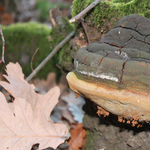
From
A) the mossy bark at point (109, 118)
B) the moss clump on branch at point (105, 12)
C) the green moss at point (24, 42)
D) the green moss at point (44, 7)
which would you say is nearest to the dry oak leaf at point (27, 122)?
the mossy bark at point (109, 118)

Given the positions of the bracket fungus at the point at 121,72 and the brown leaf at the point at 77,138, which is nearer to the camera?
the bracket fungus at the point at 121,72

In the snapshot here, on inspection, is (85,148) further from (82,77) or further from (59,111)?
(82,77)

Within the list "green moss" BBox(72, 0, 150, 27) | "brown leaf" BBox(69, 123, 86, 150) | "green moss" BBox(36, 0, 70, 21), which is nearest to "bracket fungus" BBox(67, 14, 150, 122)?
"green moss" BBox(72, 0, 150, 27)

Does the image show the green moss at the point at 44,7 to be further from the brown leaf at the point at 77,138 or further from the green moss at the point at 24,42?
the brown leaf at the point at 77,138

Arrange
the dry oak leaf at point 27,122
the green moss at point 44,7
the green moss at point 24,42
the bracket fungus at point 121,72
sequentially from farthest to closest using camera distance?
the green moss at point 44,7, the green moss at point 24,42, the dry oak leaf at point 27,122, the bracket fungus at point 121,72

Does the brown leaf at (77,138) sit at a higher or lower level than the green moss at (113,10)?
lower

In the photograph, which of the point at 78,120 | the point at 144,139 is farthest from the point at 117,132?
the point at 78,120

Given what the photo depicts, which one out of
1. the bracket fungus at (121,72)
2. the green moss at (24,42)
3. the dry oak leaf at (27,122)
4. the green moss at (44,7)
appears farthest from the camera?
the green moss at (44,7)
